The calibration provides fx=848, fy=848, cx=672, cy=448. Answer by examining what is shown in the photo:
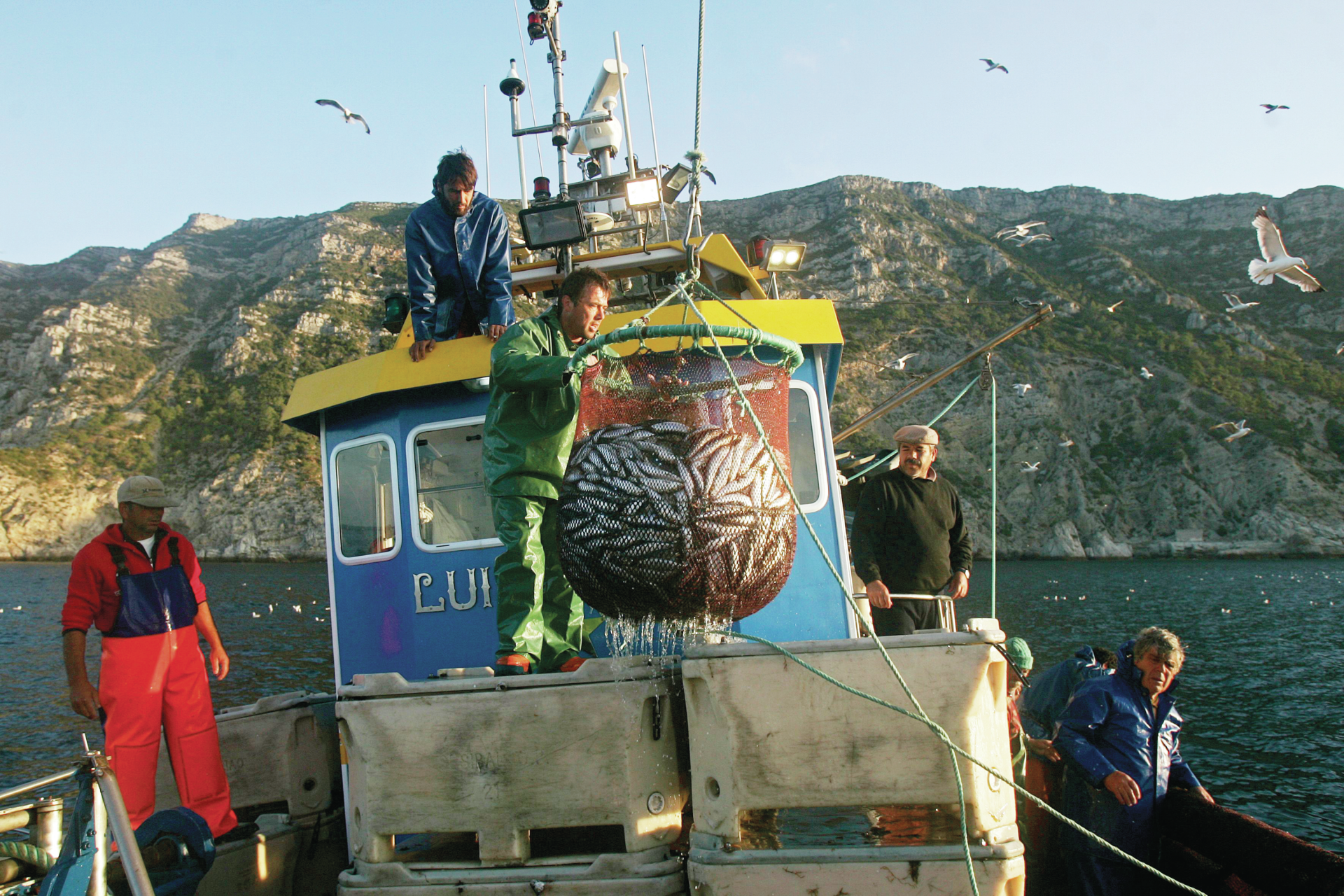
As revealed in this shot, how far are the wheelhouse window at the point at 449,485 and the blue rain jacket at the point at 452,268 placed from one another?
1.99ft

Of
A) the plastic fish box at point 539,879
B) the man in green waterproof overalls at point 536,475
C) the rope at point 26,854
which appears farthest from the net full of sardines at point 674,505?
the rope at point 26,854

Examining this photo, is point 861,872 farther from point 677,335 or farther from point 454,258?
point 454,258

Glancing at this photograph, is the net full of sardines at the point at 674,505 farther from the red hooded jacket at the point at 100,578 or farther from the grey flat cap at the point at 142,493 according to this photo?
the grey flat cap at the point at 142,493

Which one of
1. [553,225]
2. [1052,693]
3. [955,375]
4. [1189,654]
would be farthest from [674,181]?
[955,375]

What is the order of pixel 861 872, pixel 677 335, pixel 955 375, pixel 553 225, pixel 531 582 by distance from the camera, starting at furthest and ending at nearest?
pixel 955 375 → pixel 553 225 → pixel 531 582 → pixel 677 335 → pixel 861 872

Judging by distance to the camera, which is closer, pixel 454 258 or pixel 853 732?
pixel 853 732

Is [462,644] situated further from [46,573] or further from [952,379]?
[952,379]

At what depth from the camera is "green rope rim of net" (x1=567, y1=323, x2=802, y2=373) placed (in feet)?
8.95

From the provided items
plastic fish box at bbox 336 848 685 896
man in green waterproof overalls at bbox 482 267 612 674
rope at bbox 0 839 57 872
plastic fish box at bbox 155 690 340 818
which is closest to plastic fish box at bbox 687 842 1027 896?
plastic fish box at bbox 336 848 685 896

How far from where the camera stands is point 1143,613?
28.3m

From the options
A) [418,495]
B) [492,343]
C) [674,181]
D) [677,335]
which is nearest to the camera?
[677,335]

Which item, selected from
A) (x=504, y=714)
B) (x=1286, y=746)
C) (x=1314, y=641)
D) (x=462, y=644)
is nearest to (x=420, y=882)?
(x=504, y=714)

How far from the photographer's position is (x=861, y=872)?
237cm

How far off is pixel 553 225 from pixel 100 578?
3.06 meters
